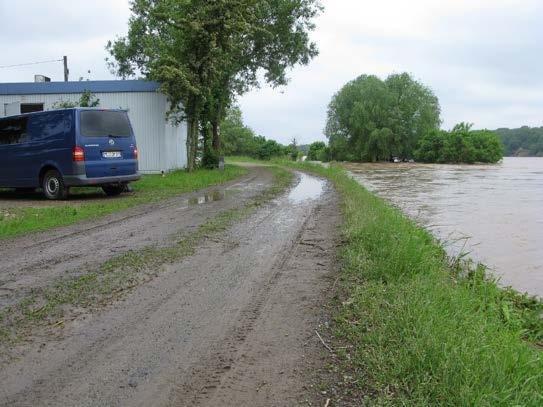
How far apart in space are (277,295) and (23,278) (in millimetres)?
2731

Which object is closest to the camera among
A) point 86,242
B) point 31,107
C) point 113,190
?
point 86,242

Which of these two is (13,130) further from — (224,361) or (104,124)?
(224,361)

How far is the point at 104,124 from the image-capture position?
12.7 metres

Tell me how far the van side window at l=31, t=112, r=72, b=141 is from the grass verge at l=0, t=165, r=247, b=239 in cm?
177

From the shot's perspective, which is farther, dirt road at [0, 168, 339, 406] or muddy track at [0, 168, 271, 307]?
muddy track at [0, 168, 271, 307]

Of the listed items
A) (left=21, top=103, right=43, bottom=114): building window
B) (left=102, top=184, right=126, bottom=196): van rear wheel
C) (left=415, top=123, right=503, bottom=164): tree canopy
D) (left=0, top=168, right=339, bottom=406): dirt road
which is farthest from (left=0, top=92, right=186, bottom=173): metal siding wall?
(left=415, top=123, right=503, bottom=164): tree canopy

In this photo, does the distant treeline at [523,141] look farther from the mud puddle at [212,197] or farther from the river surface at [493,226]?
the mud puddle at [212,197]

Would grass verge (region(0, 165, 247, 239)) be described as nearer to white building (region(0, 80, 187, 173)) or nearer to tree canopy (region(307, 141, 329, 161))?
white building (region(0, 80, 187, 173))

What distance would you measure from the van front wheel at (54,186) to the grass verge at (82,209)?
740 mm

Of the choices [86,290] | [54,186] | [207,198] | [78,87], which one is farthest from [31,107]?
[86,290]

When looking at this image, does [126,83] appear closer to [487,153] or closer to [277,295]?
[277,295]

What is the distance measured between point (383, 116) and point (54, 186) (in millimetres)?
56732

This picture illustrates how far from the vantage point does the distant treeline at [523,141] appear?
84.0 m

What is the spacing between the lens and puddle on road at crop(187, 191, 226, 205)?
1218 centimetres
